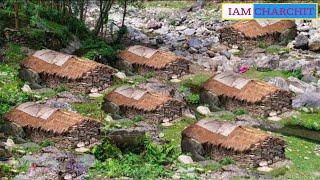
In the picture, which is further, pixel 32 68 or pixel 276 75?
pixel 276 75

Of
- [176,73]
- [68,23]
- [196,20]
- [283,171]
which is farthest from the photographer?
[196,20]

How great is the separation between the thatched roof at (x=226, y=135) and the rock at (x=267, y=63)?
12449 millimetres

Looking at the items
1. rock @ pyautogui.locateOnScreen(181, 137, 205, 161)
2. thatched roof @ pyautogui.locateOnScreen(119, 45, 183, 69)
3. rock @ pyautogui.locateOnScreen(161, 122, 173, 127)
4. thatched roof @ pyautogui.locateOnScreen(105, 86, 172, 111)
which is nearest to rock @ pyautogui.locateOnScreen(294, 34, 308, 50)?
thatched roof @ pyautogui.locateOnScreen(119, 45, 183, 69)

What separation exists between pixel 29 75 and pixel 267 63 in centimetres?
1243

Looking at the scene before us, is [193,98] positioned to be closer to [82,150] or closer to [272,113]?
[272,113]

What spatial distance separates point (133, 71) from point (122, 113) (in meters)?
Answer: 6.74

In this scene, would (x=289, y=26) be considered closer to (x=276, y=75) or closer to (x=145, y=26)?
(x=276, y=75)

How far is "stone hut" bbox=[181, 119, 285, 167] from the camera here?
2397cm

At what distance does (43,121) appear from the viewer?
85.4 ft

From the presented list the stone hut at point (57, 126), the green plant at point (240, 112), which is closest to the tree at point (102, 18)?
the green plant at point (240, 112)

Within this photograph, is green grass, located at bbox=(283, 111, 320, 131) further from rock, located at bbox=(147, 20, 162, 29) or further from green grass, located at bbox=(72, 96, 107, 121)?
rock, located at bbox=(147, 20, 162, 29)

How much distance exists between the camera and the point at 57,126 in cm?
2569

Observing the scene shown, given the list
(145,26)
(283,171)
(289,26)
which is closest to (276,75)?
(289,26)

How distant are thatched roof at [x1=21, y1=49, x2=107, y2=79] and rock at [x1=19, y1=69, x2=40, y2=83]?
0.66ft
